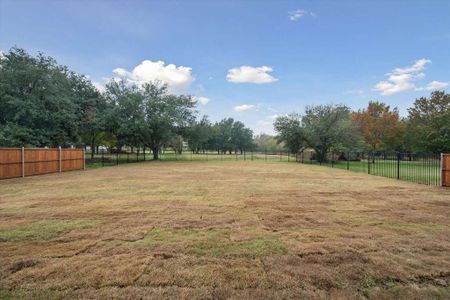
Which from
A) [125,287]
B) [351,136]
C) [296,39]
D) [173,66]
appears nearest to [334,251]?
[125,287]

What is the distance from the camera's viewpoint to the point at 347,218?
16.1ft

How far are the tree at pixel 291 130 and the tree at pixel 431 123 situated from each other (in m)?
11.4

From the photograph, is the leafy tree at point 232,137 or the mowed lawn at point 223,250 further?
the leafy tree at point 232,137

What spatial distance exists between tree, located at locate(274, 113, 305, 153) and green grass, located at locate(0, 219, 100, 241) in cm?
2439

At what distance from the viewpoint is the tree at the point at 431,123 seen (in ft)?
75.3

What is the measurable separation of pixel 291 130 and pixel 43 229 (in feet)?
82.4

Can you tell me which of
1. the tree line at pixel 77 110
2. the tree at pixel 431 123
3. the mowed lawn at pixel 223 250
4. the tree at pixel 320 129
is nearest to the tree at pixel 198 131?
the tree line at pixel 77 110

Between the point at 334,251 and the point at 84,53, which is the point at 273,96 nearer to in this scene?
the point at 84,53

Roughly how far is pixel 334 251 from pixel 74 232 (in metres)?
3.91

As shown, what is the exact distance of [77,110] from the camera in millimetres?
23828

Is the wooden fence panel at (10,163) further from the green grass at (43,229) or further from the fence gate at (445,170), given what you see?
the fence gate at (445,170)

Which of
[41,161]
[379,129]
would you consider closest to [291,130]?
[379,129]

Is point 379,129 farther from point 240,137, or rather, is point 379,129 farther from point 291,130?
point 240,137

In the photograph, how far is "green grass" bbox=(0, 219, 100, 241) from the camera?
377cm
